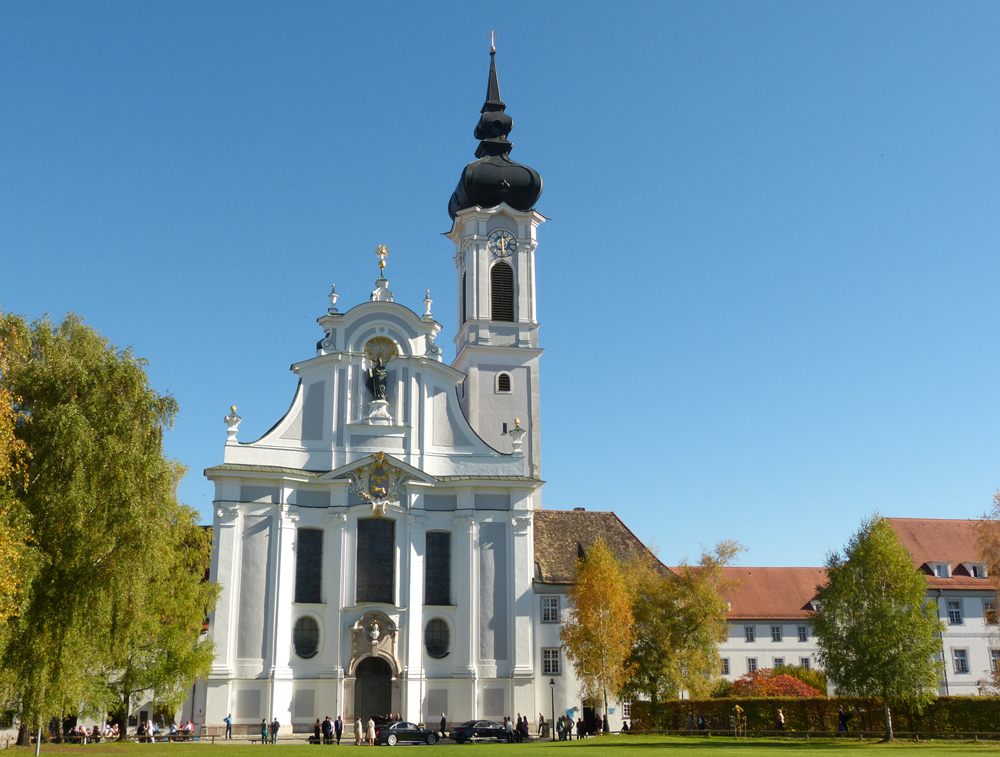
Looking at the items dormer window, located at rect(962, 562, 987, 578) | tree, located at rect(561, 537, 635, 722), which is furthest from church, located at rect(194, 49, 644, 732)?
dormer window, located at rect(962, 562, 987, 578)

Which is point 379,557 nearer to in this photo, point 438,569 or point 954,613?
A: point 438,569

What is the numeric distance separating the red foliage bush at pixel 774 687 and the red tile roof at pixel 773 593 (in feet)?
33.2

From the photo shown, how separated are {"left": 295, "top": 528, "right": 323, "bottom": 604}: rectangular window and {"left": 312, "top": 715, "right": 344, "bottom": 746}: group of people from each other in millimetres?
5046

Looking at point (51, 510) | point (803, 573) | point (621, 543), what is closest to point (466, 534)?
point (621, 543)

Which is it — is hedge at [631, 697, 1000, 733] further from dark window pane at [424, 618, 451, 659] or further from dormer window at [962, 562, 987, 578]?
dormer window at [962, 562, 987, 578]

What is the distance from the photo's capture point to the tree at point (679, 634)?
137ft

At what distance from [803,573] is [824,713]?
94.9 feet

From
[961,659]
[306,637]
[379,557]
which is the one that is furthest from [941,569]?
[306,637]

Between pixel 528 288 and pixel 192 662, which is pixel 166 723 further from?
pixel 528 288

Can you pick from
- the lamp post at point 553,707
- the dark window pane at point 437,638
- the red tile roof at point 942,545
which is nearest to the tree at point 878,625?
the lamp post at point 553,707

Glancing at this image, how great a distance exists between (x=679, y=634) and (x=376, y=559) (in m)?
12.8

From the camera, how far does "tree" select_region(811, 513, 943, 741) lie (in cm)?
3606

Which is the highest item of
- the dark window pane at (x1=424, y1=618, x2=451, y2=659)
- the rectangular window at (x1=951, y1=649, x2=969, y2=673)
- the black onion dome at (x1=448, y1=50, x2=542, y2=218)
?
the black onion dome at (x1=448, y1=50, x2=542, y2=218)

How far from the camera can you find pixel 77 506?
23.4 meters
